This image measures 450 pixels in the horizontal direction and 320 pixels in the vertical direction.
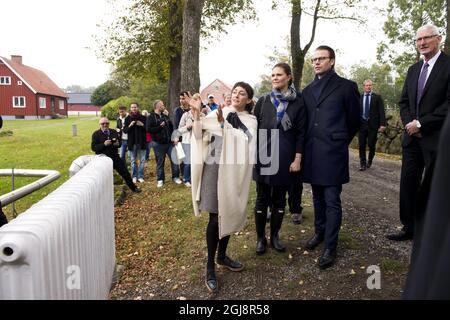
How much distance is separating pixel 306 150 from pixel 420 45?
1.78 m

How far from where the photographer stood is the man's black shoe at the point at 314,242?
461cm

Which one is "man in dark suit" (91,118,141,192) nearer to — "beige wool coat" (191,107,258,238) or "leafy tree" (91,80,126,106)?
"beige wool coat" (191,107,258,238)

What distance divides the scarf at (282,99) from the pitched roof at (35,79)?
5691 cm

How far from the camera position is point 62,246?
2195 millimetres

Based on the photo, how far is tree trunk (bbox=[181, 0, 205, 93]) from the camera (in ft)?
33.2

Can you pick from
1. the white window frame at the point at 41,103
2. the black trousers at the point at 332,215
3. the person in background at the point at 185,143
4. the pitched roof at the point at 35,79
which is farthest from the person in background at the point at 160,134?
the white window frame at the point at 41,103

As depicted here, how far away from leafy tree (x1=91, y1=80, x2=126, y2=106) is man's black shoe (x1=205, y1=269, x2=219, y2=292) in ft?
213

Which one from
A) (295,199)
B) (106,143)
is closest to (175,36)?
(106,143)

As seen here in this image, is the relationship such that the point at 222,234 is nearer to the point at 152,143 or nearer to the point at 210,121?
the point at 210,121

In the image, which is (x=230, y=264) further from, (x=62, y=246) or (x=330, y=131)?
(x=62, y=246)

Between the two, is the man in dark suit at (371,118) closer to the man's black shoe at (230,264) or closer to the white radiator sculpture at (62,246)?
the man's black shoe at (230,264)

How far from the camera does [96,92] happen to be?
222 feet

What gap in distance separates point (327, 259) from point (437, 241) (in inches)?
129
